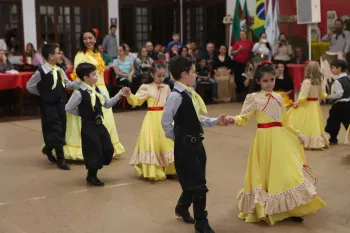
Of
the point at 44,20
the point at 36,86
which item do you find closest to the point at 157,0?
the point at 44,20

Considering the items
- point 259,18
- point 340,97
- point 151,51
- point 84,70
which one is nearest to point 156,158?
point 84,70

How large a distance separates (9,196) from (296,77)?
7586mm

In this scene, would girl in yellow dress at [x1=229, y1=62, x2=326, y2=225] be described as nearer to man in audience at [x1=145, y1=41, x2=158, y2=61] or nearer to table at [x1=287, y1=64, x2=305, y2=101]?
table at [x1=287, y1=64, x2=305, y2=101]

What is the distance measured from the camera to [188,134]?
13.7 feet

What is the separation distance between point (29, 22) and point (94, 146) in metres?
9.74

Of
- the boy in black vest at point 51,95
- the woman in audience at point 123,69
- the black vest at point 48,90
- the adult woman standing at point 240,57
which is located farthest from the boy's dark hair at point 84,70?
the adult woman standing at point 240,57

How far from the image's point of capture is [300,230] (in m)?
4.30

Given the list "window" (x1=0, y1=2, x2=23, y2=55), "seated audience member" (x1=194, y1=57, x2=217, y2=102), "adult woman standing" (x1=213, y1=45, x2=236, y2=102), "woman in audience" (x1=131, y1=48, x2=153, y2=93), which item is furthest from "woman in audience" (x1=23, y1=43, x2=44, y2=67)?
"adult woman standing" (x1=213, y1=45, x2=236, y2=102)

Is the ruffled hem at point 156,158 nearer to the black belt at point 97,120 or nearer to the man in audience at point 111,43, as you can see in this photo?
the black belt at point 97,120

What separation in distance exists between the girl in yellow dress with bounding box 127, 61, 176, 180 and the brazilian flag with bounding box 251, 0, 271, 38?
8.58 metres

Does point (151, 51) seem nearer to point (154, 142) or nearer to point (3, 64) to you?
point (3, 64)

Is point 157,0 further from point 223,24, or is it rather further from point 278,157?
point 278,157

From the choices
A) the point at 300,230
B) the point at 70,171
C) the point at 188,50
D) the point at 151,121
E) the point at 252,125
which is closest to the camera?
the point at 300,230

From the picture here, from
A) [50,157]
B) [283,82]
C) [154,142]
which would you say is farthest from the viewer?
[283,82]
